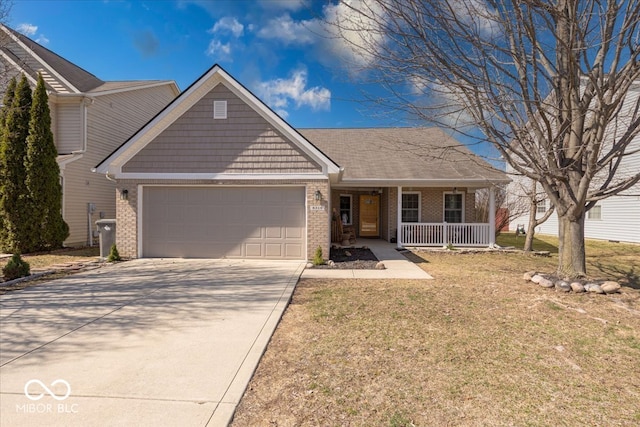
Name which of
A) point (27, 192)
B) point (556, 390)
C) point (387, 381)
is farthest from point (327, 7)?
point (27, 192)

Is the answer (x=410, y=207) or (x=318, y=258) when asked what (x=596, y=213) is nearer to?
(x=410, y=207)

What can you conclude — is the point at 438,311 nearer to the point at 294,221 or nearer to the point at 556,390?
the point at 556,390

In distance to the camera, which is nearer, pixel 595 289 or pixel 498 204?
pixel 595 289

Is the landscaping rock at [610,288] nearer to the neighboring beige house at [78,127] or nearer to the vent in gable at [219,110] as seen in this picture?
the vent in gable at [219,110]

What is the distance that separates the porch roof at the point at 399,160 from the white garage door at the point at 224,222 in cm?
378

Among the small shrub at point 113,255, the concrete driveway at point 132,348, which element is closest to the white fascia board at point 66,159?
the small shrub at point 113,255

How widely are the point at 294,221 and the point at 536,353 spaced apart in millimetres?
6887

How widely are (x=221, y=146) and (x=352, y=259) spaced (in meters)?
5.12

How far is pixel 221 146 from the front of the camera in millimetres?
9609

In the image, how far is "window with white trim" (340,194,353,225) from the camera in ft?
52.5

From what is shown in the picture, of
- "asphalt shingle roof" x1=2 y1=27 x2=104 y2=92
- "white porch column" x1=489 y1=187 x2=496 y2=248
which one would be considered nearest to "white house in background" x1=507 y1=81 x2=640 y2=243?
"white porch column" x1=489 y1=187 x2=496 y2=248

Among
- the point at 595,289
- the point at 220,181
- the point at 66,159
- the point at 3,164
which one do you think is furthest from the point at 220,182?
the point at 595,289

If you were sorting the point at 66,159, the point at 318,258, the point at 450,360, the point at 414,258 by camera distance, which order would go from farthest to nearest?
the point at 66,159, the point at 414,258, the point at 318,258, the point at 450,360

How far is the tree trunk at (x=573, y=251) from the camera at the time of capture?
7023 mm
